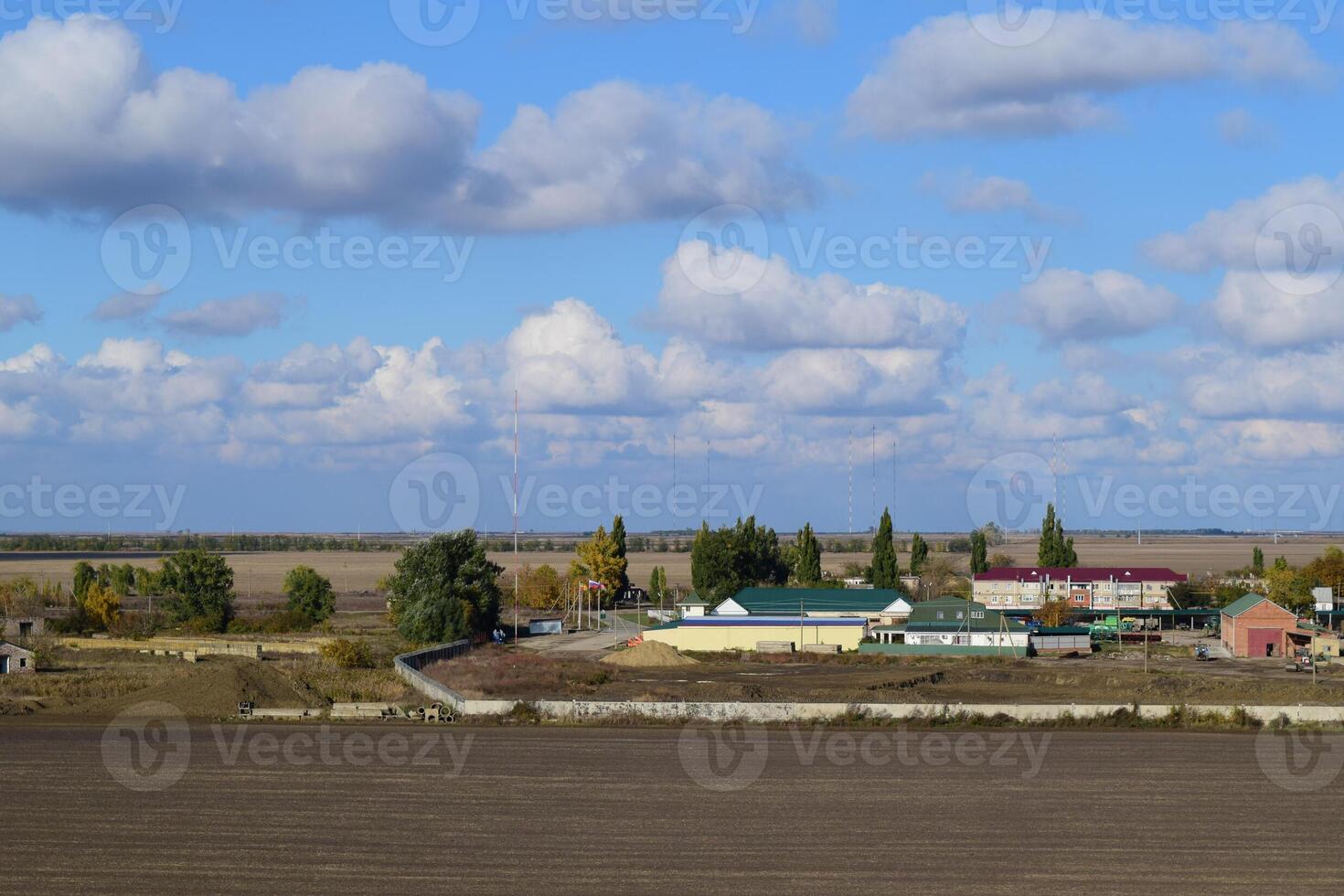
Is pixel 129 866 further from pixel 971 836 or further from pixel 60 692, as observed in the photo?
pixel 60 692

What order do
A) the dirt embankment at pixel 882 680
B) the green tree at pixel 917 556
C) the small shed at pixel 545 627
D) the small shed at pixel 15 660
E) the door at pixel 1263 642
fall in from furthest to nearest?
the green tree at pixel 917 556, the small shed at pixel 545 627, the door at pixel 1263 642, the small shed at pixel 15 660, the dirt embankment at pixel 882 680

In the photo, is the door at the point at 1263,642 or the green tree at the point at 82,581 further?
the green tree at the point at 82,581

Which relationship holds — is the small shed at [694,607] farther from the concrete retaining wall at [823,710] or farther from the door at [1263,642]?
the concrete retaining wall at [823,710]

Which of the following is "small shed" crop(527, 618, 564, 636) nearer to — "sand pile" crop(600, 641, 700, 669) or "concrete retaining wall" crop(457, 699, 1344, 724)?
"sand pile" crop(600, 641, 700, 669)

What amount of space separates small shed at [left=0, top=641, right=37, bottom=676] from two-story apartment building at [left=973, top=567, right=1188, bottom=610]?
69.1m

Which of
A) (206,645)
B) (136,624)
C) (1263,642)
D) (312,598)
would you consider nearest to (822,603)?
(1263,642)

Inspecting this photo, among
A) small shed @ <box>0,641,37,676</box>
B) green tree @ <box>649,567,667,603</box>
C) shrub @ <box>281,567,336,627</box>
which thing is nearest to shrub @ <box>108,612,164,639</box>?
shrub @ <box>281,567,336,627</box>

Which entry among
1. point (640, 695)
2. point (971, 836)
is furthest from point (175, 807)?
point (640, 695)

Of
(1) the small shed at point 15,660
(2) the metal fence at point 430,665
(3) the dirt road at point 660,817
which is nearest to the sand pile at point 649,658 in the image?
(2) the metal fence at point 430,665

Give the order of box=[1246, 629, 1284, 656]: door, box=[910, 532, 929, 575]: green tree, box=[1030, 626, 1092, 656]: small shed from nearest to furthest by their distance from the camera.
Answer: box=[1246, 629, 1284, 656]: door < box=[1030, 626, 1092, 656]: small shed < box=[910, 532, 929, 575]: green tree

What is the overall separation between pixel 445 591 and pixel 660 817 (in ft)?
177

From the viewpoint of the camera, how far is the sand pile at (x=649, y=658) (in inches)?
2795

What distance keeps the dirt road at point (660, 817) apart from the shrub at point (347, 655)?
938 inches

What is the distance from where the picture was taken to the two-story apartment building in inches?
4131
